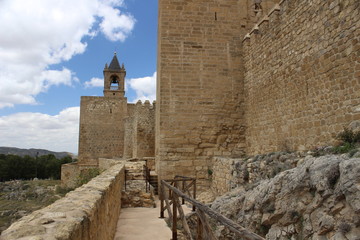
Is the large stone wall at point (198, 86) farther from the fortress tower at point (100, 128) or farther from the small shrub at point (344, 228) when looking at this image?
the fortress tower at point (100, 128)

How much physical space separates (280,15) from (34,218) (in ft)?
23.2

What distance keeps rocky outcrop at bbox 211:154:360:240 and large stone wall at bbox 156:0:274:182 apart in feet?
14.5

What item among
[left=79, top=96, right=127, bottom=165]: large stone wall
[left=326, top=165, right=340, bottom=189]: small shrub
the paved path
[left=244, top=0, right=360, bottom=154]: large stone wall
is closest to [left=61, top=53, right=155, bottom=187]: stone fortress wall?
[left=79, top=96, right=127, bottom=165]: large stone wall

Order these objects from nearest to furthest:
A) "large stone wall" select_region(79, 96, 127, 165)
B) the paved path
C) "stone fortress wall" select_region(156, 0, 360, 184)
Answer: the paved path
"stone fortress wall" select_region(156, 0, 360, 184)
"large stone wall" select_region(79, 96, 127, 165)

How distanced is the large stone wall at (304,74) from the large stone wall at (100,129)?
19205 mm

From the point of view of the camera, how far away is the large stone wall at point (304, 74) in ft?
16.3

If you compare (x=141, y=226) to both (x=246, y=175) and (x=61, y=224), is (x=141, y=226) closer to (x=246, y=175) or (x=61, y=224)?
(x=246, y=175)

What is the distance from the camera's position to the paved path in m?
4.88

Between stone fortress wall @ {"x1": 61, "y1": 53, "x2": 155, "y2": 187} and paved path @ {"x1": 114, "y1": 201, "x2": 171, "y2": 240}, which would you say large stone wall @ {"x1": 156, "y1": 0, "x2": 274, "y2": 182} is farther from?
stone fortress wall @ {"x1": 61, "y1": 53, "x2": 155, "y2": 187}

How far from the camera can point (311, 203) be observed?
3740 millimetres

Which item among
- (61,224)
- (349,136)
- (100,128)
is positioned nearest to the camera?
(61,224)

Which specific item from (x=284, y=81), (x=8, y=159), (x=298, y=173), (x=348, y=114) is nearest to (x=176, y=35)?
(x=284, y=81)

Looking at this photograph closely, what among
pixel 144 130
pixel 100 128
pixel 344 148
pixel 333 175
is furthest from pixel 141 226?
pixel 100 128

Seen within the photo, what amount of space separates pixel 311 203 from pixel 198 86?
20.6 ft
